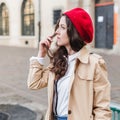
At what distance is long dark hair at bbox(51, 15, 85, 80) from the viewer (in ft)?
7.68

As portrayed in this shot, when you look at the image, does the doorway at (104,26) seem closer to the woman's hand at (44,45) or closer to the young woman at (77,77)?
the woman's hand at (44,45)

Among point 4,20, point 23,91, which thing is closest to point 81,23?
point 23,91

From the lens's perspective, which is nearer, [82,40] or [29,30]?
[82,40]

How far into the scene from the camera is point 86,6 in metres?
19.1

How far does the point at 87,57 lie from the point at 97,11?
17.0m

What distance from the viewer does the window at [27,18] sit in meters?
24.6

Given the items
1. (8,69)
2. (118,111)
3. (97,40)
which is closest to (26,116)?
(118,111)

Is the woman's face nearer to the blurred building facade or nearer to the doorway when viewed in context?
the blurred building facade

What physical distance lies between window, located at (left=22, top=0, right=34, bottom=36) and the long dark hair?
22.1m

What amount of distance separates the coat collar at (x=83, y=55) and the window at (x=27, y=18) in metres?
22.2

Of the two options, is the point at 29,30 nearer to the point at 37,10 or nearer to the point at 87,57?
the point at 37,10

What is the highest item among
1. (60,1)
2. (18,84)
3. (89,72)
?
(60,1)

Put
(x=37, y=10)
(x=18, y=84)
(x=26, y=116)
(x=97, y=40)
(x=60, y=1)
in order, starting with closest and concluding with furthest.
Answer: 1. (x=26, y=116)
2. (x=18, y=84)
3. (x=97, y=40)
4. (x=60, y=1)
5. (x=37, y=10)

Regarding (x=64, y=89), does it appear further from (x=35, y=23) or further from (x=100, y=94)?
(x=35, y=23)
